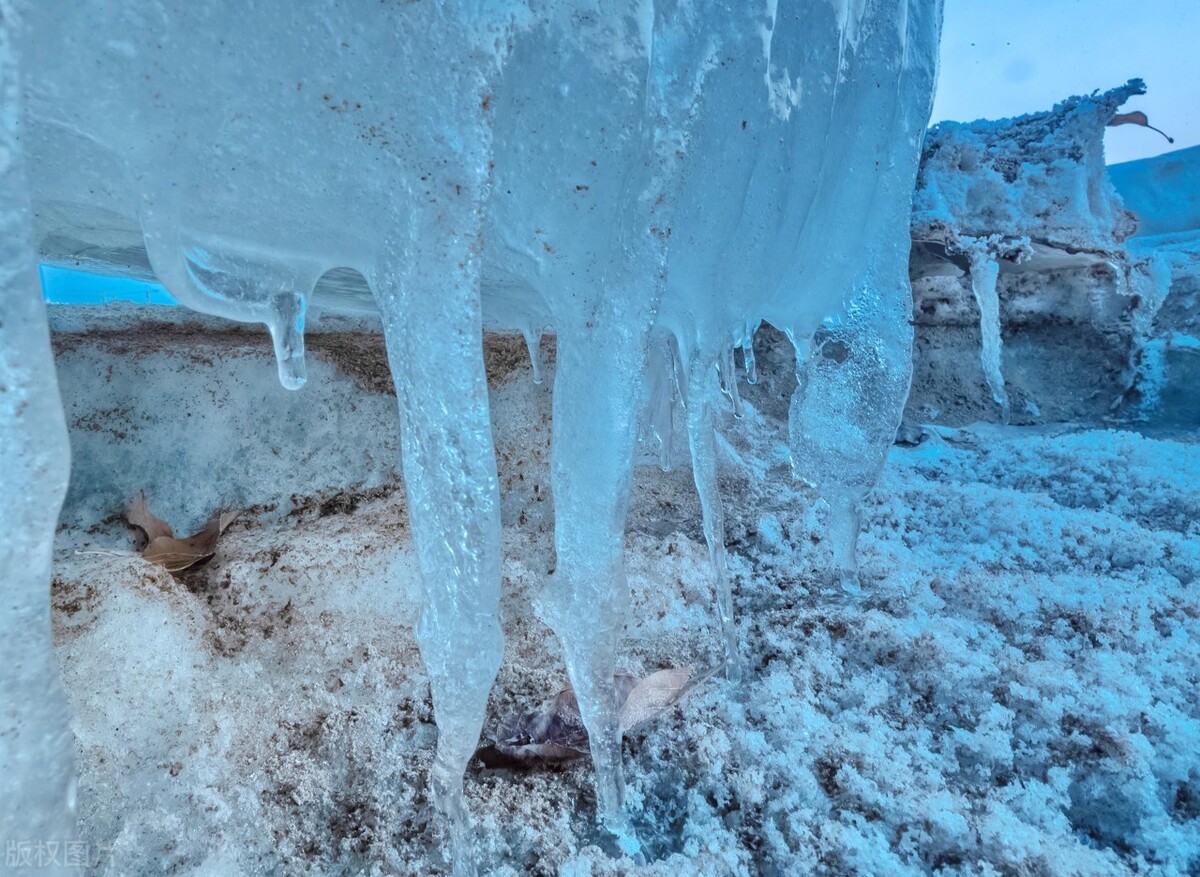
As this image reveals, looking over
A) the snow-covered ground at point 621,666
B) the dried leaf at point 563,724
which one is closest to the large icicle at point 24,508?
the snow-covered ground at point 621,666

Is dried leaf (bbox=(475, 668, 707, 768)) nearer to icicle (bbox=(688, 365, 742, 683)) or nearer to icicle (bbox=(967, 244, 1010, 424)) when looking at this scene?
icicle (bbox=(688, 365, 742, 683))

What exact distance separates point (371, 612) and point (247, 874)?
1.81 feet

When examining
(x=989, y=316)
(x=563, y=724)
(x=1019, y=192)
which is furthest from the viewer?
(x=989, y=316)

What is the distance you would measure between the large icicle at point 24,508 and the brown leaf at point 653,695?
2.38 feet

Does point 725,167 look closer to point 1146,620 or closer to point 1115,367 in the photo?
point 1146,620

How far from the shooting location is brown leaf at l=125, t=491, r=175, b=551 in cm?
136

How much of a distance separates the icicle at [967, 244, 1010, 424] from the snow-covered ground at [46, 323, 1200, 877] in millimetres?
1507

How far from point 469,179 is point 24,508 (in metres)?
0.44

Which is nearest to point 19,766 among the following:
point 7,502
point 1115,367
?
point 7,502

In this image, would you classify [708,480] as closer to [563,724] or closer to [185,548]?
[563,724]

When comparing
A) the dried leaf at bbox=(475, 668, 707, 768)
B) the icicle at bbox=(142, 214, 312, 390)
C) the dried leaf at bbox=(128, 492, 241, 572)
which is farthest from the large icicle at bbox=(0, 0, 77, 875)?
the dried leaf at bbox=(128, 492, 241, 572)

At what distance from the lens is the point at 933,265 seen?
324cm

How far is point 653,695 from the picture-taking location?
42.7 inches

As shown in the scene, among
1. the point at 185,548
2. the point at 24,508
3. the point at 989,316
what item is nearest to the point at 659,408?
the point at 185,548
